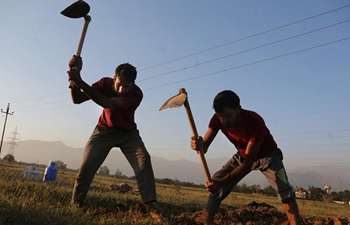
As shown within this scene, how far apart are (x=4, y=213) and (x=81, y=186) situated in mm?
1607

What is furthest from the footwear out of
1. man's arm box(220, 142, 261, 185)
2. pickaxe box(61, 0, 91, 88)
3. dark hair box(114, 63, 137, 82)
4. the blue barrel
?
the blue barrel

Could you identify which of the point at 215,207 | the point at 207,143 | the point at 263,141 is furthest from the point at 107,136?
the point at 263,141

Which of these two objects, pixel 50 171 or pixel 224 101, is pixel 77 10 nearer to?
pixel 224 101

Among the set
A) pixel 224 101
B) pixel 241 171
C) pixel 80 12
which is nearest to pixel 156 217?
pixel 241 171

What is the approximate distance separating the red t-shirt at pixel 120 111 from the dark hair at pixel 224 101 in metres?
1.28

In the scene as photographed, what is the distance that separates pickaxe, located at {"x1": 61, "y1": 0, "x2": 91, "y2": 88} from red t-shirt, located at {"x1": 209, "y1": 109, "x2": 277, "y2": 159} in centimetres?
188

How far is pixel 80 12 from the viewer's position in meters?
4.28

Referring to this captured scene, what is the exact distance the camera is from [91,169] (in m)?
4.40

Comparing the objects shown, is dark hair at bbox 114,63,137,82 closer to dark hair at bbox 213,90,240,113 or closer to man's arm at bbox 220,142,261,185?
dark hair at bbox 213,90,240,113

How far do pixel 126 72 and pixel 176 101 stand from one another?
43.0 inches

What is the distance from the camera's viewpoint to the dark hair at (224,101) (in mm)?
3385

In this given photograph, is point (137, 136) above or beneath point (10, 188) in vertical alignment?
above

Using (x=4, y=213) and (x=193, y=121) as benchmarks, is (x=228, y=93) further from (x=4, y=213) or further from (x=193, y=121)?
(x=4, y=213)

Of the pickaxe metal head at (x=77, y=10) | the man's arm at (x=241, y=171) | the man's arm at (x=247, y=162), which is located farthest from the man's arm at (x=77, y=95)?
the man's arm at (x=247, y=162)
